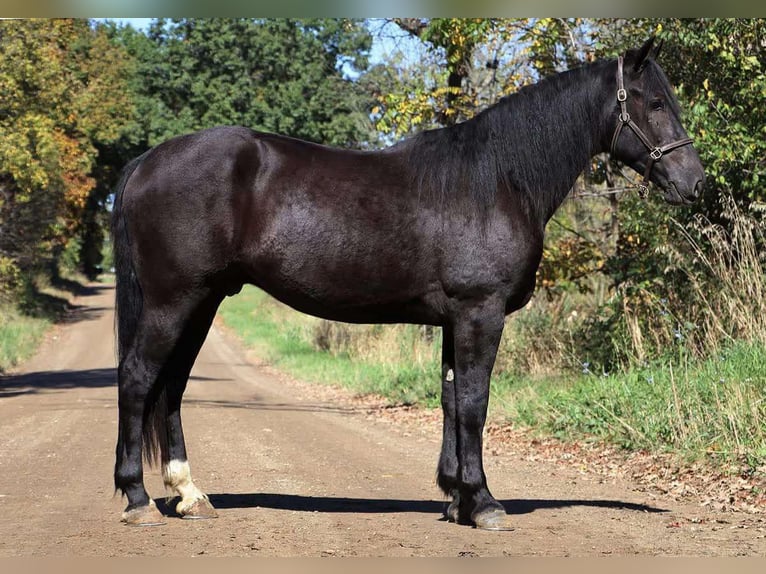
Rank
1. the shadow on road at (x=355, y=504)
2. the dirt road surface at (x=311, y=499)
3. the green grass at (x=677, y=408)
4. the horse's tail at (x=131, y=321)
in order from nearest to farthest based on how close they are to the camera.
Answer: the dirt road surface at (x=311, y=499)
the horse's tail at (x=131, y=321)
the shadow on road at (x=355, y=504)
the green grass at (x=677, y=408)

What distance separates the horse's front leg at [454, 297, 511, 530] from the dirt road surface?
8.2 inches

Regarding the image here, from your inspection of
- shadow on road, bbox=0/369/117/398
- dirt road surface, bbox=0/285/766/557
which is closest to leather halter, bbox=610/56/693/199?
dirt road surface, bbox=0/285/766/557

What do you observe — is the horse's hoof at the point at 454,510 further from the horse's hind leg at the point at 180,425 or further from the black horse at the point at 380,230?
the horse's hind leg at the point at 180,425

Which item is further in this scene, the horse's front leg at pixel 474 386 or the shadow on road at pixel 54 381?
the shadow on road at pixel 54 381

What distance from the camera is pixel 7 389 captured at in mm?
17500

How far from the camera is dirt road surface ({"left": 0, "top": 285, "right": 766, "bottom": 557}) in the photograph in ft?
18.4

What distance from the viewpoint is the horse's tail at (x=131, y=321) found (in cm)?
657

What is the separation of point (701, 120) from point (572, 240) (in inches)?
146

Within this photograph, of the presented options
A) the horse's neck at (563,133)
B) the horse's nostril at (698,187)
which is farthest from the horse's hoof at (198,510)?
the horse's nostril at (698,187)

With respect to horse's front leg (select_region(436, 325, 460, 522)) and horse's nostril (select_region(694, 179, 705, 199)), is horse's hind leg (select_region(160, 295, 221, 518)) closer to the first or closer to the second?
horse's front leg (select_region(436, 325, 460, 522))

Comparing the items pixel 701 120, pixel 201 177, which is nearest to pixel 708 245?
pixel 701 120

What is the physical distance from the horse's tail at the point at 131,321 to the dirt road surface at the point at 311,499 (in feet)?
1.50

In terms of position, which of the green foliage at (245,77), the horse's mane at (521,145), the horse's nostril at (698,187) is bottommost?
the horse's nostril at (698,187)

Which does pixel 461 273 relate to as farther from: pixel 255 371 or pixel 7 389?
pixel 255 371
